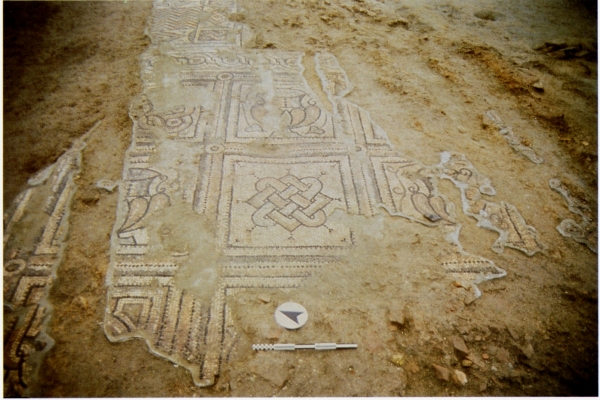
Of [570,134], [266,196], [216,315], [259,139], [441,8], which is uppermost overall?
[441,8]

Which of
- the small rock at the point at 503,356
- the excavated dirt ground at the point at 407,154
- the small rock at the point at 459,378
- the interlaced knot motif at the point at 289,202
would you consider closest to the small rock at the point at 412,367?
the excavated dirt ground at the point at 407,154

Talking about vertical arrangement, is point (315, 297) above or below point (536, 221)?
below

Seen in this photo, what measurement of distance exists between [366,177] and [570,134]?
159 cm

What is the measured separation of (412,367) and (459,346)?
0.23 meters

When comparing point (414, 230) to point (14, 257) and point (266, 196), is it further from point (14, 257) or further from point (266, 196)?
point (14, 257)

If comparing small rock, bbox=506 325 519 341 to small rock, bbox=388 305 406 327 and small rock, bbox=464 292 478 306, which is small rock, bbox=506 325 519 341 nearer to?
small rock, bbox=464 292 478 306

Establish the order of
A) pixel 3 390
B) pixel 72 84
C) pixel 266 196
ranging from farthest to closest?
pixel 72 84
pixel 266 196
pixel 3 390

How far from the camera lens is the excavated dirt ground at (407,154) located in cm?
158

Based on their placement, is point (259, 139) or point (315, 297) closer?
point (315, 297)

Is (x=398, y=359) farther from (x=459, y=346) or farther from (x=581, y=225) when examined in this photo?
(x=581, y=225)

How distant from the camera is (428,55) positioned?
3.64 m

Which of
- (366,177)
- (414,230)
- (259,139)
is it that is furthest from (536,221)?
(259,139)

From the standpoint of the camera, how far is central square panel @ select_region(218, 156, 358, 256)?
205 centimetres

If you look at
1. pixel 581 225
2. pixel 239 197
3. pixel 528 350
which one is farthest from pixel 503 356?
pixel 239 197
